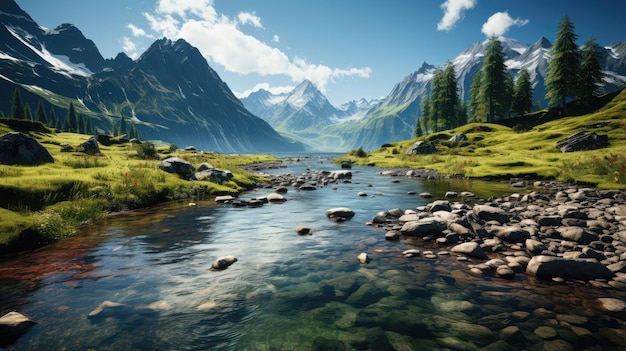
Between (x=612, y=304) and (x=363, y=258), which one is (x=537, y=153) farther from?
(x=363, y=258)

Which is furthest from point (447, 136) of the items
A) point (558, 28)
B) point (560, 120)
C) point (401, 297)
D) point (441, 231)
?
point (401, 297)

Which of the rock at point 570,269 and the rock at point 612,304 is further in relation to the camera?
the rock at point 570,269

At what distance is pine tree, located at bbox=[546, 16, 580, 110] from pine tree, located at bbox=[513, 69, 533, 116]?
14362 millimetres

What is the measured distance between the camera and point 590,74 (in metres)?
70.1

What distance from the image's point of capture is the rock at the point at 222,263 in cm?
1041

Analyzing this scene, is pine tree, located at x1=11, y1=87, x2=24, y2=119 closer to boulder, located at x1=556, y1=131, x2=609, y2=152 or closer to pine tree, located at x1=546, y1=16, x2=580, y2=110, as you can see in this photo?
boulder, located at x1=556, y1=131, x2=609, y2=152

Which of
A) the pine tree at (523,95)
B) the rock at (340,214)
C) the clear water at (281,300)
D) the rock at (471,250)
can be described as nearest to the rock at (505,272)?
the clear water at (281,300)

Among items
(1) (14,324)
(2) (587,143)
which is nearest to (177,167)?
(1) (14,324)

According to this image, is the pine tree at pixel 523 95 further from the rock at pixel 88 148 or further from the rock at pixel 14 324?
the rock at pixel 14 324

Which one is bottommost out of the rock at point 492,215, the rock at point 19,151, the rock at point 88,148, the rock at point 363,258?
the rock at point 363,258

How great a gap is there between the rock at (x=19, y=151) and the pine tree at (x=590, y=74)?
101 meters

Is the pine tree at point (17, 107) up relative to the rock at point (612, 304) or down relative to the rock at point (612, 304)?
up

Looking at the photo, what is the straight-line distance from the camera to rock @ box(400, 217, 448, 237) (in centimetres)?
1381

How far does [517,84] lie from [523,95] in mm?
5684
